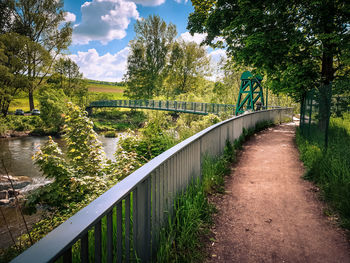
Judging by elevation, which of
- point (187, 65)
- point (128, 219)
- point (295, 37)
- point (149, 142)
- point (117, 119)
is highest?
point (187, 65)

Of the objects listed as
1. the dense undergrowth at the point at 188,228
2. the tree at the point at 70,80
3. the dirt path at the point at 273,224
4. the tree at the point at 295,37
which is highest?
the tree at the point at 70,80

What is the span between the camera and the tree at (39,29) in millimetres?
37156

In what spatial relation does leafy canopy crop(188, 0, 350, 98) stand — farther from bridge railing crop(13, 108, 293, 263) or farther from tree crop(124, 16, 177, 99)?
tree crop(124, 16, 177, 99)

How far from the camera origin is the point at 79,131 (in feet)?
24.6

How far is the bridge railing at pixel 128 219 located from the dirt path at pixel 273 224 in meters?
0.93

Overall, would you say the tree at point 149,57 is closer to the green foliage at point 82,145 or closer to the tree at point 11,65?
the tree at point 11,65

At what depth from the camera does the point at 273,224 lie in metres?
3.63

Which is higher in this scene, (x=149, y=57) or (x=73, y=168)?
(x=149, y=57)

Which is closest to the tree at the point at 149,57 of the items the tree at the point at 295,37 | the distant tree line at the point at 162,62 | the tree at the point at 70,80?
the distant tree line at the point at 162,62

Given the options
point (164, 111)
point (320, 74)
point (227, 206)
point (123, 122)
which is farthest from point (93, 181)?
point (123, 122)

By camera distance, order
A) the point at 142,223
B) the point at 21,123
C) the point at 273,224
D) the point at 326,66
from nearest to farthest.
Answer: the point at 142,223 < the point at 273,224 < the point at 326,66 < the point at 21,123

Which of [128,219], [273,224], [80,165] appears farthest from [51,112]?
[128,219]

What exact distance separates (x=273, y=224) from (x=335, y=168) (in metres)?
2.02

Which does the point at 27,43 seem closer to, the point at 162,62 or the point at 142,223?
the point at 162,62
